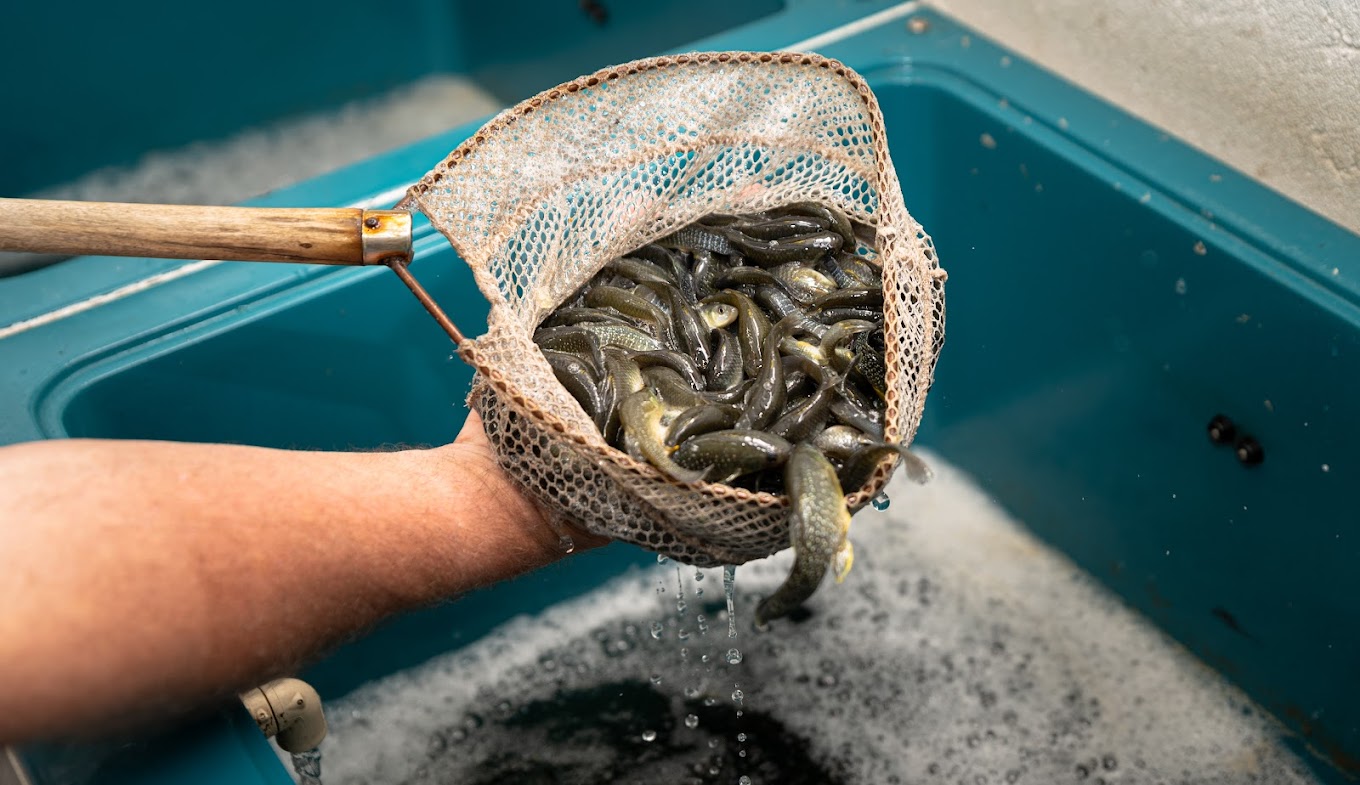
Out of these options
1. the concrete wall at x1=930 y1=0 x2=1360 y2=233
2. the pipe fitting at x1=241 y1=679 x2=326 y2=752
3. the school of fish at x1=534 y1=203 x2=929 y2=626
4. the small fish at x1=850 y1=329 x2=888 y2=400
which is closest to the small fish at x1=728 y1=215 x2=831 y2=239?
the school of fish at x1=534 y1=203 x2=929 y2=626

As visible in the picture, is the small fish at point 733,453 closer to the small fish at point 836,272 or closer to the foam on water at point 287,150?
the small fish at point 836,272

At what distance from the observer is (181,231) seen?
1.08 meters

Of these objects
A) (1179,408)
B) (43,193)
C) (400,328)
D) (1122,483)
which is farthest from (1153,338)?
(43,193)

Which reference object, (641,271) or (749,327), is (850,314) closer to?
(749,327)

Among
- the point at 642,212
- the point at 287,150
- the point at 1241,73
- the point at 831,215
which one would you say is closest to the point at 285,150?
the point at 287,150

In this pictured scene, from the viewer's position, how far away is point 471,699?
178 centimetres

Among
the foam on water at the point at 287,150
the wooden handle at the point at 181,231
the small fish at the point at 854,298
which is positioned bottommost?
the foam on water at the point at 287,150

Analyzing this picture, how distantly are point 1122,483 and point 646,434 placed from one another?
3.14 feet

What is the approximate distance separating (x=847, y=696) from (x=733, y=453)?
2.74 feet

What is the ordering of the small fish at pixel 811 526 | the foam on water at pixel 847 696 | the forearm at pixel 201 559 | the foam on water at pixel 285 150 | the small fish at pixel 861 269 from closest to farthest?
the forearm at pixel 201 559, the small fish at pixel 811 526, the small fish at pixel 861 269, the foam on water at pixel 847 696, the foam on water at pixel 285 150

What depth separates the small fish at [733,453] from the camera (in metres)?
1.08

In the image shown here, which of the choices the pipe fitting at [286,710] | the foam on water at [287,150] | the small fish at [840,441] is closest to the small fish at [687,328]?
the small fish at [840,441]

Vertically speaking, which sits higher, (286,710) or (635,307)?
(635,307)

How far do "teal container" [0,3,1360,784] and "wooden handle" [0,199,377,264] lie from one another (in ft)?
1.30
